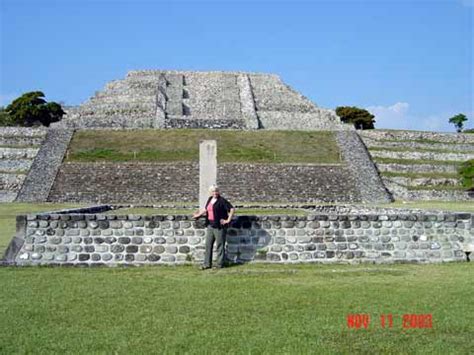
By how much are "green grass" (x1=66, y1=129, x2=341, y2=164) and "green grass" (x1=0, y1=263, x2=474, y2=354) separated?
93.0 feet

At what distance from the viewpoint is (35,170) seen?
37188mm

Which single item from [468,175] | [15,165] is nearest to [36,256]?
[15,165]

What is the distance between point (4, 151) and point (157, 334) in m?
36.9

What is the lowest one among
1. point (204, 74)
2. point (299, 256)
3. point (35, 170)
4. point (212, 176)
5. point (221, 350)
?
point (221, 350)

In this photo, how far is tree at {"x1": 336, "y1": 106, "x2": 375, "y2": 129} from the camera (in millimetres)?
74250

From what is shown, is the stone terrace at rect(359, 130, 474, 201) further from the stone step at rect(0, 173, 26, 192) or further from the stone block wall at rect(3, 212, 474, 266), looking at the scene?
the stone block wall at rect(3, 212, 474, 266)

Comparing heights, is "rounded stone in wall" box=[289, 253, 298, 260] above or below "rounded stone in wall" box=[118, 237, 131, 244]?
below

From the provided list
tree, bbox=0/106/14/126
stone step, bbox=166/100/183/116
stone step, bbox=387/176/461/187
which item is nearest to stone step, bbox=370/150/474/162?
stone step, bbox=387/176/461/187

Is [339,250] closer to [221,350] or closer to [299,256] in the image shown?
[299,256]

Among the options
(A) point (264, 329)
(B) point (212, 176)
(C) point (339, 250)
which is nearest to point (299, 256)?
(C) point (339, 250)

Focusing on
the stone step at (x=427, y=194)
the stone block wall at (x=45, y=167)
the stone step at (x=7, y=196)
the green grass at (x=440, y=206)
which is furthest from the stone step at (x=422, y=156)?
the stone step at (x=7, y=196)

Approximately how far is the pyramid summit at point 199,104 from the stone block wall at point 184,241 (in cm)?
3543

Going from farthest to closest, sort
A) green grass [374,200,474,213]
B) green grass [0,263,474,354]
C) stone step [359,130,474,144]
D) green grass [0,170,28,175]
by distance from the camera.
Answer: stone step [359,130,474,144], green grass [0,170,28,175], green grass [374,200,474,213], green grass [0,263,474,354]

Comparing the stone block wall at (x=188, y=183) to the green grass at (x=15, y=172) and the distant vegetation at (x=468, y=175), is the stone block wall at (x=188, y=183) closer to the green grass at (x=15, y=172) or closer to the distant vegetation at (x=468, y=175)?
the green grass at (x=15, y=172)
